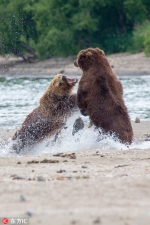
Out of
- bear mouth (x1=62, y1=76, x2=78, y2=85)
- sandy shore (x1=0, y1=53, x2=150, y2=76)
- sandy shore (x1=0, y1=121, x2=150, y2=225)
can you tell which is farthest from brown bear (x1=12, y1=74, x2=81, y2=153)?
sandy shore (x1=0, y1=53, x2=150, y2=76)

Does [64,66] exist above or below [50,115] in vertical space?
below

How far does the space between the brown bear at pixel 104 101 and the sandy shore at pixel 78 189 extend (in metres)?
1.17

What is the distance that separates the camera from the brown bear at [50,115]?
33.2 feet

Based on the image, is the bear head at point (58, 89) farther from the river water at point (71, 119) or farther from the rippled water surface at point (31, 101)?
the rippled water surface at point (31, 101)

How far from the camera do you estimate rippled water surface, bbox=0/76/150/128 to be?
15.7 metres

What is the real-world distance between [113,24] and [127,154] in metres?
38.4

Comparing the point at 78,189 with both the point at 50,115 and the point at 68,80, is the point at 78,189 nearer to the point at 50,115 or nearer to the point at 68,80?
the point at 50,115

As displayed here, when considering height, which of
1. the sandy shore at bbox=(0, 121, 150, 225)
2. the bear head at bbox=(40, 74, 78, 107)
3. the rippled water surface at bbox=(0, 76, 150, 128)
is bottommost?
the rippled water surface at bbox=(0, 76, 150, 128)

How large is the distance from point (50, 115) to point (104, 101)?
0.97 m

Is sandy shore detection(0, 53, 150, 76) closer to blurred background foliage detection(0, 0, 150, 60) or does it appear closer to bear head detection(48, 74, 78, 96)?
blurred background foliage detection(0, 0, 150, 60)

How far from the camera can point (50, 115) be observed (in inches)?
400

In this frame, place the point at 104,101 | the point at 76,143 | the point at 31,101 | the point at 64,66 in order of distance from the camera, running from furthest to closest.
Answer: the point at 64,66 → the point at 31,101 → the point at 76,143 → the point at 104,101

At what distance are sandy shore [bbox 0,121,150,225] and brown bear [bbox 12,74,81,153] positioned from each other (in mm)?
1799

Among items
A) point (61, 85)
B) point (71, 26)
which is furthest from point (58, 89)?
point (71, 26)
